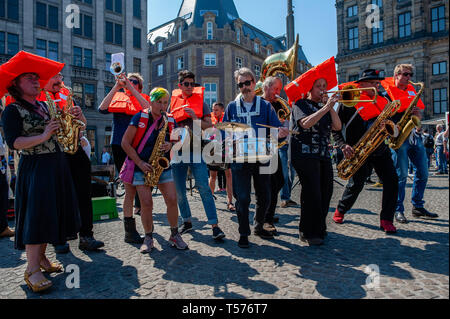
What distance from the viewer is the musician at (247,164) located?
160 inches

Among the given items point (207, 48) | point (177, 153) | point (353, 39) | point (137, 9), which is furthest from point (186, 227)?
point (353, 39)

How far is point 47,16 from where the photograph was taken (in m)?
26.8

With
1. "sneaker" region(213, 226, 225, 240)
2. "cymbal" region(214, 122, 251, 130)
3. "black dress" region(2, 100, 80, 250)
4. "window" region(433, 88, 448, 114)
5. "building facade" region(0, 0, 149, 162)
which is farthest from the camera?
"window" region(433, 88, 448, 114)

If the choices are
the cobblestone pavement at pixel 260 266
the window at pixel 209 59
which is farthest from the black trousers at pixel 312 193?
the window at pixel 209 59

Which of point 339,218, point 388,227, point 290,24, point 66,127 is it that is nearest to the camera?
point 66,127

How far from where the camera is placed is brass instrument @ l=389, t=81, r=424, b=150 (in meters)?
4.79

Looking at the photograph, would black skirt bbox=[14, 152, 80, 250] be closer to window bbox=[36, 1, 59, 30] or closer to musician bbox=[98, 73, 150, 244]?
musician bbox=[98, 73, 150, 244]

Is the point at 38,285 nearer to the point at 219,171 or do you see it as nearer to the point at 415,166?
the point at 219,171

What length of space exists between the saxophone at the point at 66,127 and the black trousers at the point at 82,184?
46 cm

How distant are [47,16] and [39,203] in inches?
1173

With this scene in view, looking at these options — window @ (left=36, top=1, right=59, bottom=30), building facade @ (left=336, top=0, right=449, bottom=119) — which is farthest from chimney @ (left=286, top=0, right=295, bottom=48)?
window @ (left=36, top=1, right=59, bottom=30)

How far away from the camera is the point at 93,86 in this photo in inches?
1160

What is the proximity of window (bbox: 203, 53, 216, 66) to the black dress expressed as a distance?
34.0m
